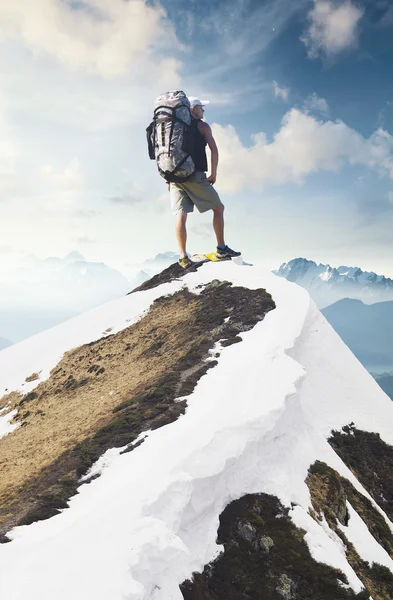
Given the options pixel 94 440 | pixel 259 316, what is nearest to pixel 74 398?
pixel 94 440

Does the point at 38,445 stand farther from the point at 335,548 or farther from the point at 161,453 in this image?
the point at 335,548

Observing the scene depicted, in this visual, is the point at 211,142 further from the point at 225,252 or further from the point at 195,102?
the point at 225,252

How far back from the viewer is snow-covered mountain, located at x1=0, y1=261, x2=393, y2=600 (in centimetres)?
582

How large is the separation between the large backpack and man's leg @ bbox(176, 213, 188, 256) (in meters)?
1.78

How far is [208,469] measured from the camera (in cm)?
755

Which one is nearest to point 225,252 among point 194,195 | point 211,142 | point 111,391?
point 194,195

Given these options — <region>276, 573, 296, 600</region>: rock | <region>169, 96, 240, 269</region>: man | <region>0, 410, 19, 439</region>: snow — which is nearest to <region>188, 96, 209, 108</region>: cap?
<region>169, 96, 240, 269</region>: man

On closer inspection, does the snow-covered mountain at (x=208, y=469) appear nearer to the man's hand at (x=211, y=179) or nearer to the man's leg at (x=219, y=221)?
the man's leg at (x=219, y=221)

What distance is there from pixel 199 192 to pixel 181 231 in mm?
1611

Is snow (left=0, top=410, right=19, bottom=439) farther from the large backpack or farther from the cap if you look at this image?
the cap

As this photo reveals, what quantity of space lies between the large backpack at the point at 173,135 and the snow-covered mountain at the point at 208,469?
608cm

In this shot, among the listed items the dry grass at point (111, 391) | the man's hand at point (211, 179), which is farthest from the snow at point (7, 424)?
the man's hand at point (211, 179)

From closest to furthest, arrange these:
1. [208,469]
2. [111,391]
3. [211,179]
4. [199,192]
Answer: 1. [208,469]
2. [211,179]
3. [199,192]
4. [111,391]

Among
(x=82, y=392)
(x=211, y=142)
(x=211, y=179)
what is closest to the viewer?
(x=211, y=142)
